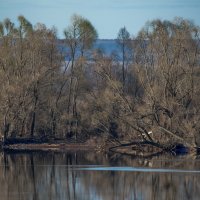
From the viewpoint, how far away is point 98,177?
2717 cm

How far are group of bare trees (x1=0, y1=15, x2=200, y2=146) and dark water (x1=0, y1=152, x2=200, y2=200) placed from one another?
13.9 feet

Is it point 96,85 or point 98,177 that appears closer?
point 98,177

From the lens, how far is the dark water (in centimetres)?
2320

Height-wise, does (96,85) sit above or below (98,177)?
above

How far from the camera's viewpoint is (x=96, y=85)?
48.5 m

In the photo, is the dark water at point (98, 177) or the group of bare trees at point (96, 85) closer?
the dark water at point (98, 177)

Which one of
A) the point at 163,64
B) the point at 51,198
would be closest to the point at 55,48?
the point at 163,64

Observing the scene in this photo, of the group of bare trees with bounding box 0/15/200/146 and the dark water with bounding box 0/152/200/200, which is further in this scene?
the group of bare trees with bounding box 0/15/200/146

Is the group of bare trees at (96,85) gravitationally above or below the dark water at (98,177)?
above

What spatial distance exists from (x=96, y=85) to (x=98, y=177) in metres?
21.7

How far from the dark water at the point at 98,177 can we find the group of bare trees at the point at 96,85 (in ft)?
13.9

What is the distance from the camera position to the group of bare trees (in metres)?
40.0

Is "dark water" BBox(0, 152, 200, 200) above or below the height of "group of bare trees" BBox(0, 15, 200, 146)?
below

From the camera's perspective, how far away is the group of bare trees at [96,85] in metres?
40.0
